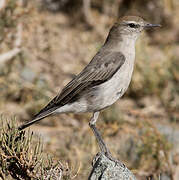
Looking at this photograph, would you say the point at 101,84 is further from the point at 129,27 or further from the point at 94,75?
the point at 129,27

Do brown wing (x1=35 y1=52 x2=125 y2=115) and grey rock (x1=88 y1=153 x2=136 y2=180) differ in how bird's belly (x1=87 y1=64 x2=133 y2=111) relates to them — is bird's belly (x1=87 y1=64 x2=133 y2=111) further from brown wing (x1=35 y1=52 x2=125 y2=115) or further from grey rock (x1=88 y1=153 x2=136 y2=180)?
grey rock (x1=88 y1=153 x2=136 y2=180)

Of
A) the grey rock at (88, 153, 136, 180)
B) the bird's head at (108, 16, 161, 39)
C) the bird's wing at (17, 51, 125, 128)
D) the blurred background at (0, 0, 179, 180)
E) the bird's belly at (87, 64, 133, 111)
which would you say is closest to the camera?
the grey rock at (88, 153, 136, 180)

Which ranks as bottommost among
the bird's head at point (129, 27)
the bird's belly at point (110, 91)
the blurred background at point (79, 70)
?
→ the blurred background at point (79, 70)

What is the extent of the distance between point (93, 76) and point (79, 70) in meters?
4.49

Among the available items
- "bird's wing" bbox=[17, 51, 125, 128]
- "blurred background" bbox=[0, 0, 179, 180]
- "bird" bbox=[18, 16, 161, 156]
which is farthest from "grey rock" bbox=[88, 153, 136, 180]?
"blurred background" bbox=[0, 0, 179, 180]

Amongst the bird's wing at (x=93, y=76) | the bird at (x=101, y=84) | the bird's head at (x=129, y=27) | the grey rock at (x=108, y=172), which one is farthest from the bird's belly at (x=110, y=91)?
the grey rock at (x=108, y=172)

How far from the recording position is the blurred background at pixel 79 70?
738cm

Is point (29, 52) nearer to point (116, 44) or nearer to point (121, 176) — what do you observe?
point (116, 44)

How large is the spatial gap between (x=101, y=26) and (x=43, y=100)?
173 inches

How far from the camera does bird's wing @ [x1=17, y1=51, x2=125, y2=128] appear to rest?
18.8ft

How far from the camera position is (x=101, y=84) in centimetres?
577

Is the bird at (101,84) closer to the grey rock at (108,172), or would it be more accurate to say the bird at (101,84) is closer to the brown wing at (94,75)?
the brown wing at (94,75)

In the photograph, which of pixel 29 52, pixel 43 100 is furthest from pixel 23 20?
pixel 43 100

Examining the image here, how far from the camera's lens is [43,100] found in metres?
8.60
